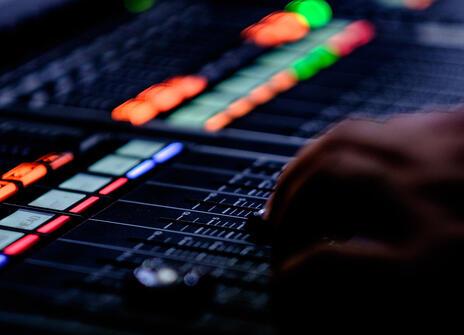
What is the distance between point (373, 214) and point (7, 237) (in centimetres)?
35

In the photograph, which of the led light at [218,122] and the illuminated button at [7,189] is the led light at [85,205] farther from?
the led light at [218,122]

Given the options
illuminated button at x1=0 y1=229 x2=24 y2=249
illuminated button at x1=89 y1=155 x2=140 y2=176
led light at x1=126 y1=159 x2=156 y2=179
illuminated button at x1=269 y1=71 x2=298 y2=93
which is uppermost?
illuminated button at x1=0 y1=229 x2=24 y2=249

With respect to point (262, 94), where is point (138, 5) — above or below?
above

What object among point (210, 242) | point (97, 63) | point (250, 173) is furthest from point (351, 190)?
point (97, 63)

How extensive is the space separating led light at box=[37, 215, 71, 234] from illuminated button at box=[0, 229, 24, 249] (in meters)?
0.02

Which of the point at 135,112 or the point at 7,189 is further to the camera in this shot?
the point at 135,112

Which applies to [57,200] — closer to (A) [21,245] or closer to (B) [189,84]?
(A) [21,245]

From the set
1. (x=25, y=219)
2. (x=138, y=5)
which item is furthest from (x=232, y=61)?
(x=25, y=219)

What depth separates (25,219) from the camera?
2.67 feet

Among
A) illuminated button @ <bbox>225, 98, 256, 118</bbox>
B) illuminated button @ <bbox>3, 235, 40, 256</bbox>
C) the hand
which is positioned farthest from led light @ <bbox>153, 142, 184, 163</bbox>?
the hand

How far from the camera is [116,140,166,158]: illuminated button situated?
98cm

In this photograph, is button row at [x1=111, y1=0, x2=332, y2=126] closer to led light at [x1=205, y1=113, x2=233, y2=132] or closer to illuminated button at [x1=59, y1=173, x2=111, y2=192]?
led light at [x1=205, y1=113, x2=233, y2=132]

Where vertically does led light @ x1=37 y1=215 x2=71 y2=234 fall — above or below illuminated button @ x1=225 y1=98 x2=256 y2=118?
Result: above

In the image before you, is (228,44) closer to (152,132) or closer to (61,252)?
(152,132)
